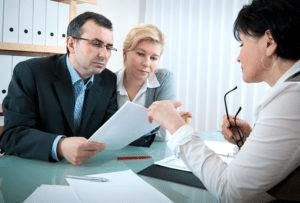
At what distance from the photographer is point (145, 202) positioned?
0.81 metres

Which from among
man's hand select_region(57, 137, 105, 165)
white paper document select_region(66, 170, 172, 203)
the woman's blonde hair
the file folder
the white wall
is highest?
the white wall

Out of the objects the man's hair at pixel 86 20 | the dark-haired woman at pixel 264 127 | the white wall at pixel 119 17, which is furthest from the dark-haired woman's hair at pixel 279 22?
the white wall at pixel 119 17

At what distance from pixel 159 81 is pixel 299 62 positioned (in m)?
1.19

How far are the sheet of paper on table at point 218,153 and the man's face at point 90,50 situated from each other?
644 mm

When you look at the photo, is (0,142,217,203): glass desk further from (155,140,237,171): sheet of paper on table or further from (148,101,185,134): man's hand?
(148,101,185,134): man's hand

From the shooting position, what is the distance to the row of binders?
2.16 m

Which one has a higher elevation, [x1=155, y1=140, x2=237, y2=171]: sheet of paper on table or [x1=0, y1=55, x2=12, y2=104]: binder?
[x1=0, y1=55, x2=12, y2=104]: binder

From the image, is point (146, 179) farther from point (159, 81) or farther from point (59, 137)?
point (159, 81)

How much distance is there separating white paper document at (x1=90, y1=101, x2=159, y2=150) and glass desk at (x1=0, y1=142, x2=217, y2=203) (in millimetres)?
83

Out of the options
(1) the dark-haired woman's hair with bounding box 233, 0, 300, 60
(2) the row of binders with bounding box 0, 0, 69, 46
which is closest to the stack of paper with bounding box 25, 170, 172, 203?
(1) the dark-haired woman's hair with bounding box 233, 0, 300, 60

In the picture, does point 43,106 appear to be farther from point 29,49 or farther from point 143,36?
point 29,49

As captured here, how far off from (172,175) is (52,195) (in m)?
0.40

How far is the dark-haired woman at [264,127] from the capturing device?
73 centimetres

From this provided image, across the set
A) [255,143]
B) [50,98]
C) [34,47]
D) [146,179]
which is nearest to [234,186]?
[255,143]
